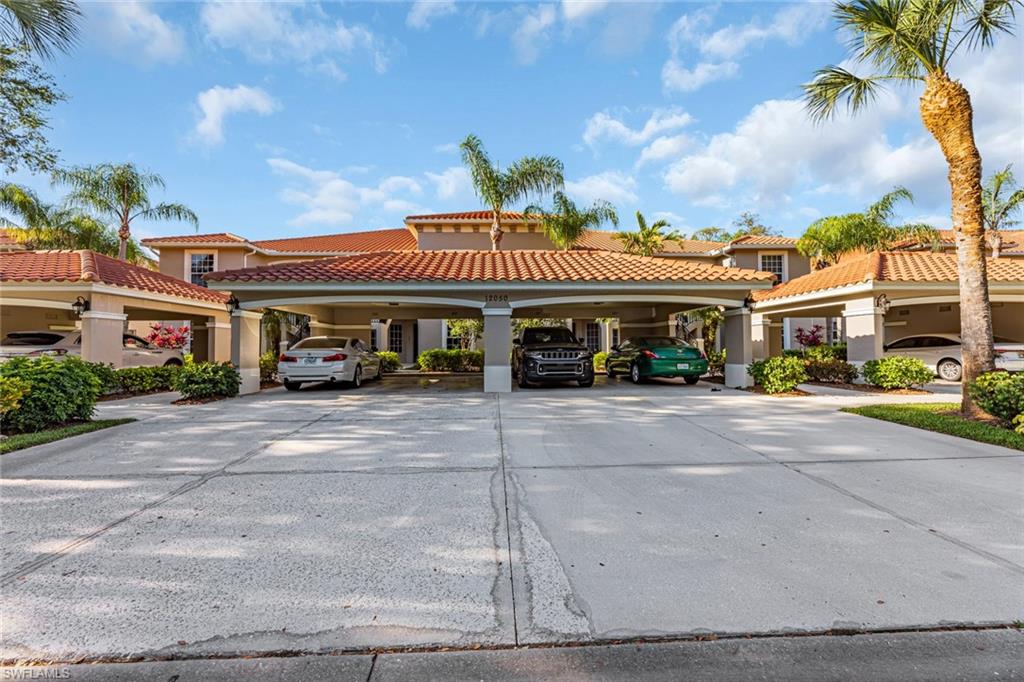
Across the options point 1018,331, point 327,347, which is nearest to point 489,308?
point 327,347

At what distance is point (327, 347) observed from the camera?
12781 millimetres

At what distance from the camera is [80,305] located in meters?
11.5

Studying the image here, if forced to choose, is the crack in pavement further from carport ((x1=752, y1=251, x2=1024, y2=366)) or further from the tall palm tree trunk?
carport ((x1=752, y1=251, x2=1024, y2=366))

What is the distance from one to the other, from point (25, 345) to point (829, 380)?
22371 mm

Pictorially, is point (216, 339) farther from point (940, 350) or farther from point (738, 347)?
point (940, 350)

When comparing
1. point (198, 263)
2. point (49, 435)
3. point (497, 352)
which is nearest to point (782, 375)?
point (497, 352)

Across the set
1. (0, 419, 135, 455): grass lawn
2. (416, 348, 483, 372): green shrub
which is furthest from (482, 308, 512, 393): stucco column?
(416, 348, 483, 372): green shrub

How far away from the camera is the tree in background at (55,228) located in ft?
57.7

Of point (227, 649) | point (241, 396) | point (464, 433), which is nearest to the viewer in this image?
point (227, 649)

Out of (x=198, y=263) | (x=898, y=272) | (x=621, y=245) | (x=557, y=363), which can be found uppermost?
(x=621, y=245)

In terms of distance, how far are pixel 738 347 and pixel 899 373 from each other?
3552 millimetres

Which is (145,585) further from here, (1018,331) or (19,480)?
(1018,331)

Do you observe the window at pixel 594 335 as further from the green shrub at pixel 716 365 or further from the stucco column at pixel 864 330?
the stucco column at pixel 864 330

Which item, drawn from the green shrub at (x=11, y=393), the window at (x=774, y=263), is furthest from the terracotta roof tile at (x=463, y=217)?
the green shrub at (x=11, y=393)
